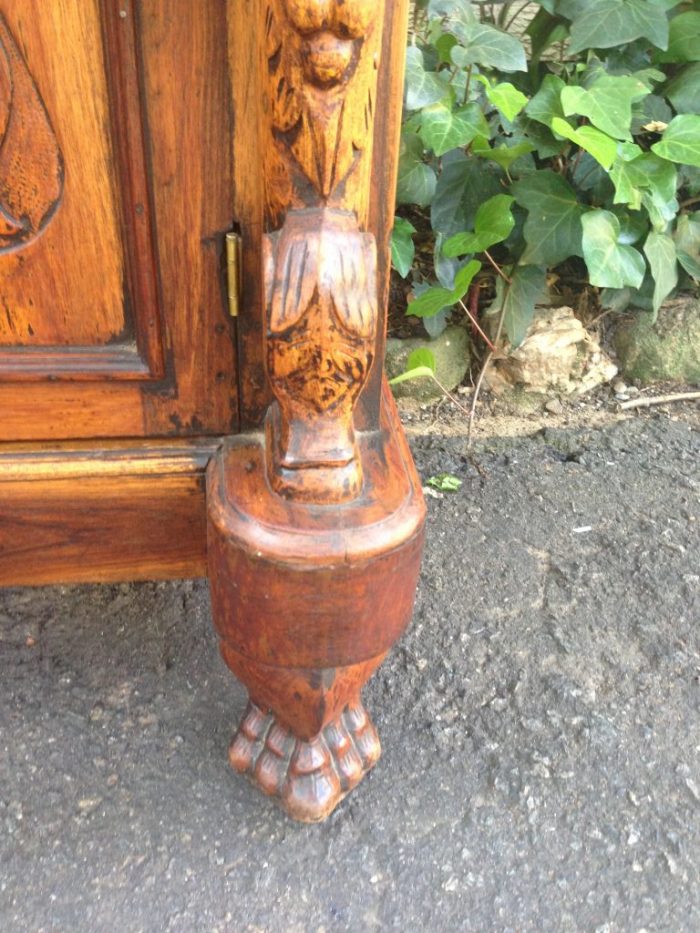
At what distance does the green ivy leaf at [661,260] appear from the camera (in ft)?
4.04

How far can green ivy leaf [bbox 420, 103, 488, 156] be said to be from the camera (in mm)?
1120

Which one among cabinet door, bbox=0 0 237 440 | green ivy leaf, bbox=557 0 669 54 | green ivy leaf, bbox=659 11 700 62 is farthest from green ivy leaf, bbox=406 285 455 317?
cabinet door, bbox=0 0 237 440

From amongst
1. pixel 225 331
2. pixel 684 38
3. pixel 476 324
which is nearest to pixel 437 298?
pixel 476 324

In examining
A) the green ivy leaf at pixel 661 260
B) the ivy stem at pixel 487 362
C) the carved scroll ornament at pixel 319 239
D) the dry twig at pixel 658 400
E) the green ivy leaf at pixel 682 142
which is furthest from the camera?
the dry twig at pixel 658 400

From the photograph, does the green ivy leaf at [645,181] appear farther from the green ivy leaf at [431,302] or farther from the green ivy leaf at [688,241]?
the green ivy leaf at [431,302]

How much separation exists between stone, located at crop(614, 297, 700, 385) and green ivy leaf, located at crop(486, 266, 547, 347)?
22 centimetres

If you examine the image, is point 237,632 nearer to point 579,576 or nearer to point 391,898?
point 391,898

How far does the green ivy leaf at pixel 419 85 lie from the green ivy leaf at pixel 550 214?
0.61 feet

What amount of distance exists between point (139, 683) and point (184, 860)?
221 millimetres

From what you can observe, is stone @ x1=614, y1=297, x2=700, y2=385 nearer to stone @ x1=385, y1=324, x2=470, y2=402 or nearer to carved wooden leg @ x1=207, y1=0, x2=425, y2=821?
stone @ x1=385, y1=324, x2=470, y2=402

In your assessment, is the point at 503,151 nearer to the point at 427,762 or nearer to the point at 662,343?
the point at 662,343

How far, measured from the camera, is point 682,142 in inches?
44.8

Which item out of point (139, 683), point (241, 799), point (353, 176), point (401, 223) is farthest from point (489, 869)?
point (401, 223)

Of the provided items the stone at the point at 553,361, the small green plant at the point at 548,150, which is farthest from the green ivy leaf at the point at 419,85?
the stone at the point at 553,361
